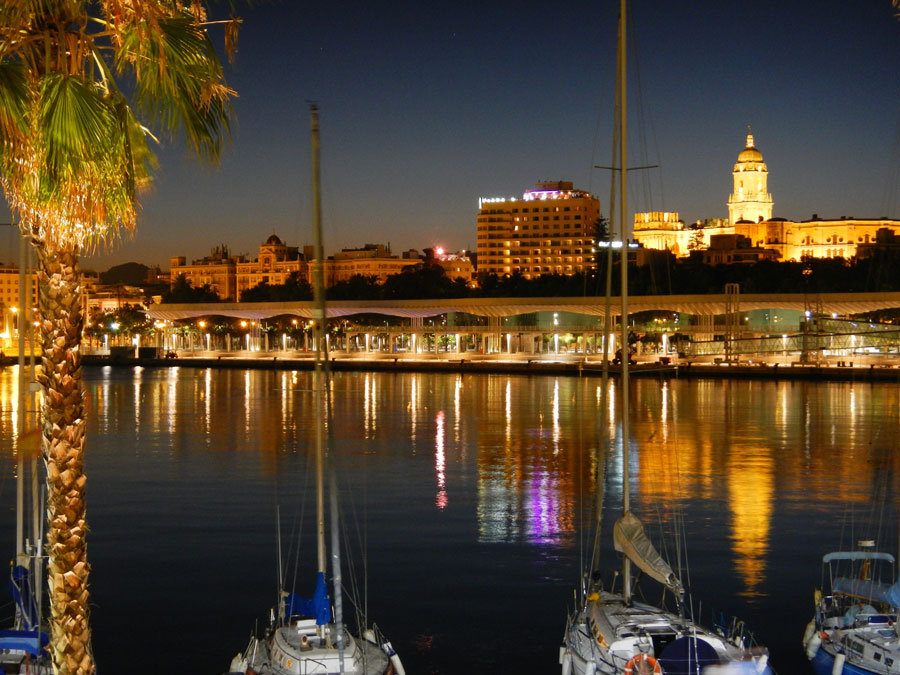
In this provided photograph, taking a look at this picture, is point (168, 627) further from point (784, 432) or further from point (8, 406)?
point (8, 406)

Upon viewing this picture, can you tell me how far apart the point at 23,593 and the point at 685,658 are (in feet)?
25.9

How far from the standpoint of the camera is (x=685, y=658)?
11.9 meters

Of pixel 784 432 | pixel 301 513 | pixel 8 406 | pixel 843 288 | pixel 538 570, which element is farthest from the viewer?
pixel 843 288

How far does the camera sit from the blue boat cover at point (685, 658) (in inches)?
469

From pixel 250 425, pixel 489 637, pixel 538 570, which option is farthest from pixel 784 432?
pixel 489 637

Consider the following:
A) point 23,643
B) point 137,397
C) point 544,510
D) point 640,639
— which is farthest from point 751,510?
point 137,397

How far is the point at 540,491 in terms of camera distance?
2925 cm

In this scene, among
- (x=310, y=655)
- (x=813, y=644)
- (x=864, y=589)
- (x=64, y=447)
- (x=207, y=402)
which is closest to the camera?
(x=64, y=447)

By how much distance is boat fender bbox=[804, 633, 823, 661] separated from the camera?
15015 mm

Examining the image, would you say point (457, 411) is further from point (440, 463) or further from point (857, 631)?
point (857, 631)

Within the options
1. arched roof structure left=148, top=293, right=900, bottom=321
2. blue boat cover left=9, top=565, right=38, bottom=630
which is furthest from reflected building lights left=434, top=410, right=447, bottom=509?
arched roof structure left=148, top=293, right=900, bottom=321

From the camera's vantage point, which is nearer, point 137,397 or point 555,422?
point 555,422

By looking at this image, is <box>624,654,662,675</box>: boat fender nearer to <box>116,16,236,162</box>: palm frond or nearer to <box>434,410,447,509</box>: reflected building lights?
<box>116,16,236,162</box>: palm frond

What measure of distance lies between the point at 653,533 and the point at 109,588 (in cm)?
1101
